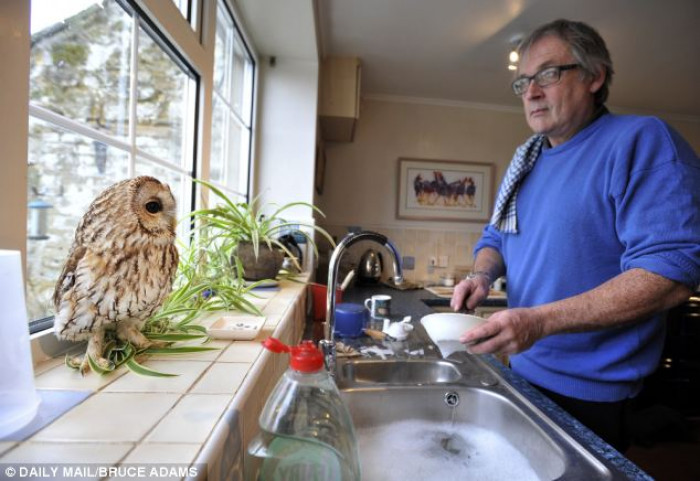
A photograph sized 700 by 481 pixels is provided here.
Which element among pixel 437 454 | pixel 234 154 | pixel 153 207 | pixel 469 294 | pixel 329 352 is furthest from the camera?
pixel 234 154

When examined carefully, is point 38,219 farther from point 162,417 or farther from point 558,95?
point 558,95

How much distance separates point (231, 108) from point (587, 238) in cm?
151

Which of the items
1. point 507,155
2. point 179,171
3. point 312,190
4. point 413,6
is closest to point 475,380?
point 179,171

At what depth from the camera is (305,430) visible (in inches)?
17.2

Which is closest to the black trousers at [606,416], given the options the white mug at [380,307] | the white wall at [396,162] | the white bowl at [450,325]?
the white bowl at [450,325]

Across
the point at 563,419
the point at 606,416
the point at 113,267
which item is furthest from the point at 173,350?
the point at 606,416

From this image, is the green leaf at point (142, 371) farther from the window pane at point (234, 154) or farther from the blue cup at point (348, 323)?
the window pane at point (234, 154)

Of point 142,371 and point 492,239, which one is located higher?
point 492,239

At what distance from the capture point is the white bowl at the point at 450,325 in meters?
0.71

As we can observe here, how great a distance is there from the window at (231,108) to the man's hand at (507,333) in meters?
1.14

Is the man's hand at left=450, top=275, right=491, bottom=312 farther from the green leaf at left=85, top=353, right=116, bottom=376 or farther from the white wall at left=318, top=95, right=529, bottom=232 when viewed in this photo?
the white wall at left=318, top=95, right=529, bottom=232

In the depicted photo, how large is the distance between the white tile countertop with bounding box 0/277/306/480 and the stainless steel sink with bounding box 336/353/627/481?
36cm

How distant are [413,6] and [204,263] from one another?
5.44ft

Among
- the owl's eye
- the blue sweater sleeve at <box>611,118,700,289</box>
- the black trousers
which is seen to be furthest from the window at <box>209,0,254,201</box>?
the black trousers
